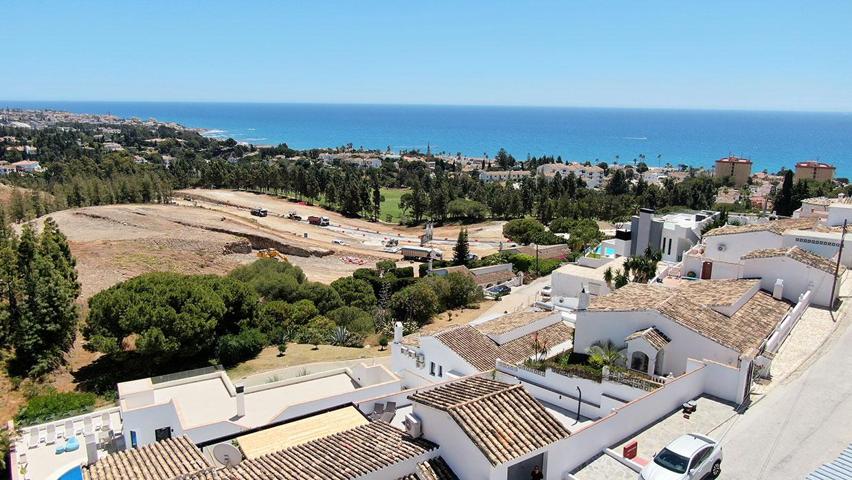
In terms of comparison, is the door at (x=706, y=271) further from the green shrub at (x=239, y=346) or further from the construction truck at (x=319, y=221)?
the construction truck at (x=319, y=221)

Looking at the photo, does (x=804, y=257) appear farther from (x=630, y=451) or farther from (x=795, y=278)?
(x=630, y=451)

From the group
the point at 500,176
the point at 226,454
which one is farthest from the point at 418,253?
the point at 500,176

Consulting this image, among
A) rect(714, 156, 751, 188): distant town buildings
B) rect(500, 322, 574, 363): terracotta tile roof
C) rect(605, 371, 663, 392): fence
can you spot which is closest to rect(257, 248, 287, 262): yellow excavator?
rect(500, 322, 574, 363): terracotta tile roof

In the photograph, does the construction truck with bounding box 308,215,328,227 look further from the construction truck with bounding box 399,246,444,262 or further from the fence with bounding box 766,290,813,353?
the fence with bounding box 766,290,813,353

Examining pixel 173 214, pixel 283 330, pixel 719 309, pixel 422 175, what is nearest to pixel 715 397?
pixel 719 309

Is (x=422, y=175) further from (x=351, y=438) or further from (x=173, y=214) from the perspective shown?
(x=351, y=438)

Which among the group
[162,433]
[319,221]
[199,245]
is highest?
[162,433]
